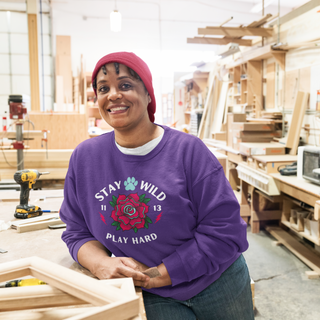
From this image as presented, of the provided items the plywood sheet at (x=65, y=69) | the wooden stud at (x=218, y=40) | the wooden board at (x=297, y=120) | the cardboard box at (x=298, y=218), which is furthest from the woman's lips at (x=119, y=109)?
the plywood sheet at (x=65, y=69)

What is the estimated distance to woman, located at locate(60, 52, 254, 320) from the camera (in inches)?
43.5

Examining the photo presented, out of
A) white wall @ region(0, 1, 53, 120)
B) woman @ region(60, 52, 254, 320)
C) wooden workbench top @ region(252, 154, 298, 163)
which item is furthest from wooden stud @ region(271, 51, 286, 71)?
white wall @ region(0, 1, 53, 120)

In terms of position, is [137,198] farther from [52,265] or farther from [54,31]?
[54,31]

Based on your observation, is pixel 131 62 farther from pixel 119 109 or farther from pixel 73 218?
pixel 73 218

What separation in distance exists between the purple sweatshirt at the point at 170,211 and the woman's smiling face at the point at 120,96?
0.41 ft

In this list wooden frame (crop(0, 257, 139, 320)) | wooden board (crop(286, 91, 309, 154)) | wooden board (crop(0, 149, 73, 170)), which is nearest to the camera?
wooden frame (crop(0, 257, 139, 320))

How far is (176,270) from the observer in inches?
43.0

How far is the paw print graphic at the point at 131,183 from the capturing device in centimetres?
114

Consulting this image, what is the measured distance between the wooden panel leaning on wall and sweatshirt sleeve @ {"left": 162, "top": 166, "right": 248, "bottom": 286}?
3555 mm

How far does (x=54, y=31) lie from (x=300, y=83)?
717 centimetres

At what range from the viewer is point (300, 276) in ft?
9.89

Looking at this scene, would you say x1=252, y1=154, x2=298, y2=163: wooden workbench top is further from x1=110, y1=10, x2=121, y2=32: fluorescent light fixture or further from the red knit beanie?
x1=110, y1=10, x2=121, y2=32: fluorescent light fixture

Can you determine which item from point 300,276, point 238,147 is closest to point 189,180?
point 300,276

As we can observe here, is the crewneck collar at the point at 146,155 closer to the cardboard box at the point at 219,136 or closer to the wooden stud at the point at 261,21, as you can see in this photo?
the wooden stud at the point at 261,21
